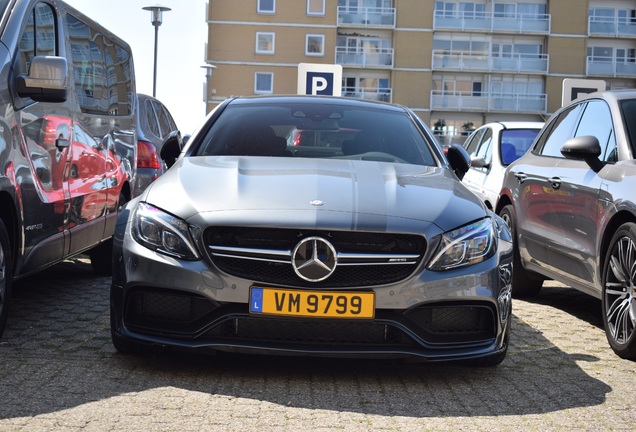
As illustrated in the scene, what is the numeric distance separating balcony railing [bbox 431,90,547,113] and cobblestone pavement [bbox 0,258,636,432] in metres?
63.0

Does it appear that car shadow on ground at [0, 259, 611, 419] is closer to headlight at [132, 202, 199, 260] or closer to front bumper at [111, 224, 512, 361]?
front bumper at [111, 224, 512, 361]

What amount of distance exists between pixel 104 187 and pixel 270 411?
4.15 metres

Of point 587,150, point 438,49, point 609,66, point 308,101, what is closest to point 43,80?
point 308,101

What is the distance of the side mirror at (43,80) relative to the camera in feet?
19.0

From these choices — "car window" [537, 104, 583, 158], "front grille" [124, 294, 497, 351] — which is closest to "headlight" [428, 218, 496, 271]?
"front grille" [124, 294, 497, 351]

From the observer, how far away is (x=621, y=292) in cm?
619

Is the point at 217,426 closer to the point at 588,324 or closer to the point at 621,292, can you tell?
the point at 621,292

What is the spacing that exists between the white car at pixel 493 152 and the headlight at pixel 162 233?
548 cm

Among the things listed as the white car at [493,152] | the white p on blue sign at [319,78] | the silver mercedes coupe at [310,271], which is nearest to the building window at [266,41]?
the white p on blue sign at [319,78]

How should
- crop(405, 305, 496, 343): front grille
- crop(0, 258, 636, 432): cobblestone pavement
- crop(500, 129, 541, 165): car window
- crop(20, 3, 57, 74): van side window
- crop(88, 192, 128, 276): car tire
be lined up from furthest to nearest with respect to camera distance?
1. crop(500, 129, 541, 165): car window
2. crop(88, 192, 128, 276): car tire
3. crop(20, 3, 57, 74): van side window
4. crop(405, 305, 496, 343): front grille
5. crop(0, 258, 636, 432): cobblestone pavement

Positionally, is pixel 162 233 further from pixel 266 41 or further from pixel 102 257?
pixel 266 41

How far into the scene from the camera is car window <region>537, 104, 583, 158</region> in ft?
26.1

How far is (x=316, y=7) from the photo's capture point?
225 ft

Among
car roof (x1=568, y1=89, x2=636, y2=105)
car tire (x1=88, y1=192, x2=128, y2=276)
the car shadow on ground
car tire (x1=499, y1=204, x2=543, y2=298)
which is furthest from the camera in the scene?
car tire (x1=88, y1=192, x2=128, y2=276)
